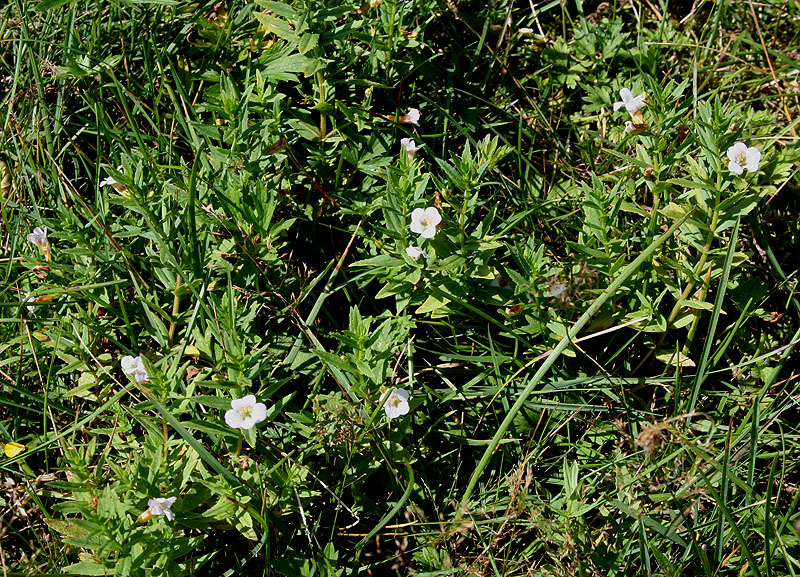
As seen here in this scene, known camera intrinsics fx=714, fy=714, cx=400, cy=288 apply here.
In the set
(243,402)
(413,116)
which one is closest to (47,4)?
(413,116)

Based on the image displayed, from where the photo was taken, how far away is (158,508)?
2.33 m

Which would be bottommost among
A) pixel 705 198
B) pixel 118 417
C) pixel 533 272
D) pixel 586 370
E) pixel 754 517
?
pixel 754 517

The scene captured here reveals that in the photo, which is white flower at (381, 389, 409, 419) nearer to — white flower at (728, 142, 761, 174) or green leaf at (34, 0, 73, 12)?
white flower at (728, 142, 761, 174)

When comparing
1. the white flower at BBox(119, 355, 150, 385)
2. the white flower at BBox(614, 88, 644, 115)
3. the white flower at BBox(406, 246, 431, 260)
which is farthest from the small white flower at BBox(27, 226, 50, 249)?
the white flower at BBox(614, 88, 644, 115)

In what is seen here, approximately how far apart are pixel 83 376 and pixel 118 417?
0.92 ft

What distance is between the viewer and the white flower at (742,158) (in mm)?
2596

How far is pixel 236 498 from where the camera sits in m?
2.54

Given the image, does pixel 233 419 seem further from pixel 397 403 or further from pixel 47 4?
pixel 47 4

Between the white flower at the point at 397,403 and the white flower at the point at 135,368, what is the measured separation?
0.90 metres

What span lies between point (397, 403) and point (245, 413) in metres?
0.55

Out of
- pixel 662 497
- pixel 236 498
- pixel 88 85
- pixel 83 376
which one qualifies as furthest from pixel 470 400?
pixel 88 85

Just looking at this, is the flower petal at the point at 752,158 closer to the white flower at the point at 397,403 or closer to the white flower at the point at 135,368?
the white flower at the point at 397,403

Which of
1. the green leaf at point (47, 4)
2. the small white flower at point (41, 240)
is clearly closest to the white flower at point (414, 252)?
the small white flower at point (41, 240)

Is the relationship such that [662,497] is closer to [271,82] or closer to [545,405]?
[545,405]
